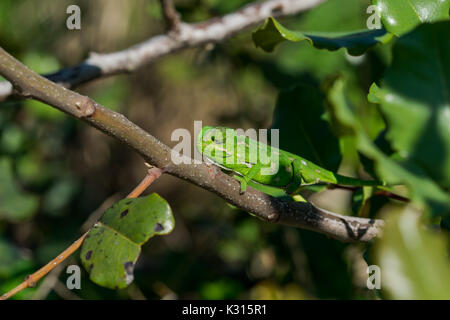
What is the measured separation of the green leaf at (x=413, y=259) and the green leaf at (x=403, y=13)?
65 cm

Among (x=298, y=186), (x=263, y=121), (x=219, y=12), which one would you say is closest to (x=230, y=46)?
(x=219, y=12)

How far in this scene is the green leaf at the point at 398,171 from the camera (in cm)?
77

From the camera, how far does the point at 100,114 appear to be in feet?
3.33

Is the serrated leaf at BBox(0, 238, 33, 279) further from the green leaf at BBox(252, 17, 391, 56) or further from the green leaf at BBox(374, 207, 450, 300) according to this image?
the green leaf at BBox(374, 207, 450, 300)

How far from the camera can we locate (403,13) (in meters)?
1.26

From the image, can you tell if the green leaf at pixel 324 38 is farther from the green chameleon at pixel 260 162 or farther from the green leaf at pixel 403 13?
the green chameleon at pixel 260 162

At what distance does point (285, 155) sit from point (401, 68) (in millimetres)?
943

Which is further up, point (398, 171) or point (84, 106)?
point (84, 106)

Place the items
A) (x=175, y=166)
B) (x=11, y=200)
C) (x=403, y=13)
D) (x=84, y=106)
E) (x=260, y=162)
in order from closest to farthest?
(x=84, y=106)
(x=175, y=166)
(x=403, y=13)
(x=260, y=162)
(x=11, y=200)

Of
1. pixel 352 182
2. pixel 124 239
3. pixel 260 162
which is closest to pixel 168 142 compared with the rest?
pixel 260 162

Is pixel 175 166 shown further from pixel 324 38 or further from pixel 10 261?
pixel 10 261

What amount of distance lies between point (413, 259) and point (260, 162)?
3.27ft

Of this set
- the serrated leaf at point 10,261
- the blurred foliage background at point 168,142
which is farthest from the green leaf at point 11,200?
the serrated leaf at point 10,261

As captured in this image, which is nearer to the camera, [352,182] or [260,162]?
[352,182]
